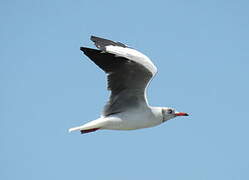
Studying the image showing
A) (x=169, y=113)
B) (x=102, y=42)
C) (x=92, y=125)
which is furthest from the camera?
(x=102, y=42)

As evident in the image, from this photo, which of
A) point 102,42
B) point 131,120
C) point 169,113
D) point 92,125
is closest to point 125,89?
point 131,120

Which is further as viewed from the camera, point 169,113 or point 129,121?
point 169,113

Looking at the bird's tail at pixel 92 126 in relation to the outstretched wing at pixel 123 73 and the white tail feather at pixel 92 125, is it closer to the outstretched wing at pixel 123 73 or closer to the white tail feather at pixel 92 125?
the white tail feather at pixel 92 125

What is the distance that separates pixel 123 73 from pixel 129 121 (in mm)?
1010

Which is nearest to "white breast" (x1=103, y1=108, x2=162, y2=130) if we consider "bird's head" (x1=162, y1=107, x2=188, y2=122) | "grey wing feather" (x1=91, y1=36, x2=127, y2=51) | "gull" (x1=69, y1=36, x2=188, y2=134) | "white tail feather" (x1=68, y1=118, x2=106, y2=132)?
"gull" (x1=69, y1=36, x2=188, y2=134)

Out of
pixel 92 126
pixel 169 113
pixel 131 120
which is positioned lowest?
pixel 92 126

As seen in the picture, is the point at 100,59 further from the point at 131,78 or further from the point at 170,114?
the point at 170,114

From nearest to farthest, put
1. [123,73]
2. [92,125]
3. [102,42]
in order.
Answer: [123,73] → [92,125] → [102,42]

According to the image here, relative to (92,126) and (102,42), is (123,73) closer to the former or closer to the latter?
(92,126)

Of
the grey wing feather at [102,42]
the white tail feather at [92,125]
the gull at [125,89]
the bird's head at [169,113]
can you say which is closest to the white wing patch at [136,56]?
the gull at [125,89]

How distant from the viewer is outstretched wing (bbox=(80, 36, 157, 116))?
12.6 metres

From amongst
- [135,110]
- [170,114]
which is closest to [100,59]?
[135,110]

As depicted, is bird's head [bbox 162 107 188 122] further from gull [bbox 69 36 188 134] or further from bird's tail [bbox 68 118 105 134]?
bird's tail [bbox 68 118 105 134]

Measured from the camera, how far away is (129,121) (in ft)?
42.7
